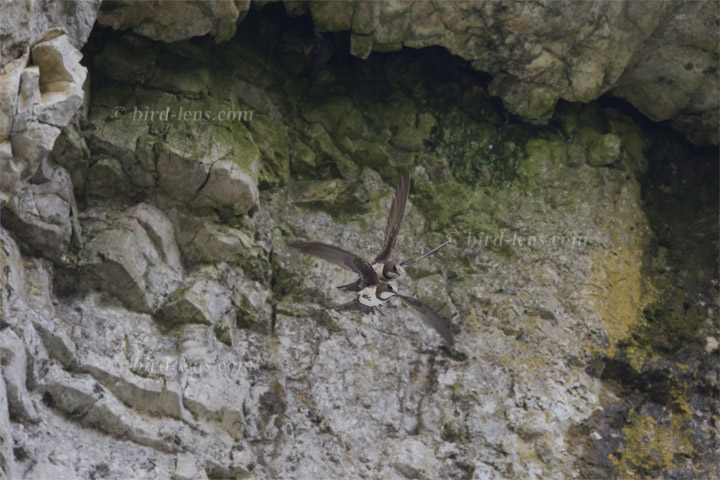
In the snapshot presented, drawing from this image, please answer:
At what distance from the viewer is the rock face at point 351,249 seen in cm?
912

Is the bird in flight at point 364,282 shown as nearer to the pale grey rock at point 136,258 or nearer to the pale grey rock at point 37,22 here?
the pale grey rock at point 136,258

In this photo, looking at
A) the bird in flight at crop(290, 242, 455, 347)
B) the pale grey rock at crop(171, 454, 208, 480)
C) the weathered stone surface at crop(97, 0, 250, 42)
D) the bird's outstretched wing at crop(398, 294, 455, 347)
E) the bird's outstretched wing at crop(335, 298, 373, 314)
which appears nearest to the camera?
the pale grey rock at crop(171, 454, 208, 480)

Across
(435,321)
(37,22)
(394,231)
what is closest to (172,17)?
(37,22)

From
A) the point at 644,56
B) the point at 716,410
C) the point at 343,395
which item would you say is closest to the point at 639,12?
the point at 644,56

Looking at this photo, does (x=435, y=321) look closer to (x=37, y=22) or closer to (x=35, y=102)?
(x=35, y=102)

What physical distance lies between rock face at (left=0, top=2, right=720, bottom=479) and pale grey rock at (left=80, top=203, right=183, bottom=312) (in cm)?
3

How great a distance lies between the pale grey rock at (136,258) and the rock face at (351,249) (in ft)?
0.10

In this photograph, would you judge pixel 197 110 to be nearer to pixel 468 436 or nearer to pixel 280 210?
pixel 280 210

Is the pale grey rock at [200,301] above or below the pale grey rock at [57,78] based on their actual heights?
below

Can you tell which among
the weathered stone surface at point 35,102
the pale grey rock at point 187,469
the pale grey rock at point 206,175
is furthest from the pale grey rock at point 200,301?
the weathered stone surface at point 35,102

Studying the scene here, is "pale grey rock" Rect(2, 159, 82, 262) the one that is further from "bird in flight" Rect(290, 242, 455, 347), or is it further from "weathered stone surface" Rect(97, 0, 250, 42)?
"bird in flight" Rect(290, 242, 455, 347)

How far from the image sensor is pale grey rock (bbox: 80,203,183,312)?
974cm

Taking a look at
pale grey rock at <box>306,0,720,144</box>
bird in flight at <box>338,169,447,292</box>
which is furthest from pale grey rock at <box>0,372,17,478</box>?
pale grey rock at <box>306,0,720,144</box>

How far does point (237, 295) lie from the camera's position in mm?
10469
